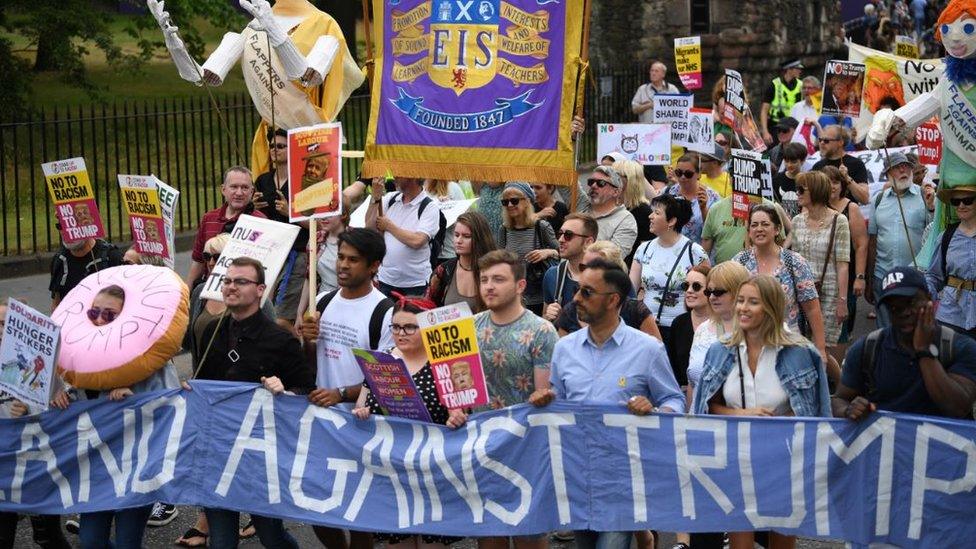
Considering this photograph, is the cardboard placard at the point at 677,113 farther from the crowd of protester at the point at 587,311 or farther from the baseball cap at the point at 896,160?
the crowd of protester at the point at 587,311

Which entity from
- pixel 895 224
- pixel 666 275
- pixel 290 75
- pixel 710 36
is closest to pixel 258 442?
pixel 666 275

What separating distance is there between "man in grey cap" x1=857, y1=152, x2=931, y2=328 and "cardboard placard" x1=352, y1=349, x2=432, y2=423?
215 inches

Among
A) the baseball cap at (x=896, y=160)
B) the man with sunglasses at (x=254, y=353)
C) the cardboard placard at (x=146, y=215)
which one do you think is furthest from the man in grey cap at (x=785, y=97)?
the man with sunglasses at (x=254, y=353)

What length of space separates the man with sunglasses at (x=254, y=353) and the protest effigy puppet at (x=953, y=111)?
14.5ft

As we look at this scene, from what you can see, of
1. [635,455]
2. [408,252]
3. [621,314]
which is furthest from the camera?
[408,252]

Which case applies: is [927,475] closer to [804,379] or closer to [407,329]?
[804,379]

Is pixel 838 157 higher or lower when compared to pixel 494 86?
lower

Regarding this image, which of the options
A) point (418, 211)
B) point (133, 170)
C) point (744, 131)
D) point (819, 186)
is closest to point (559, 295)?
point (418, 211)

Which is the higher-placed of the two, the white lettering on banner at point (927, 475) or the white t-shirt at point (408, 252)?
the white t-shirt at point (408, 252)

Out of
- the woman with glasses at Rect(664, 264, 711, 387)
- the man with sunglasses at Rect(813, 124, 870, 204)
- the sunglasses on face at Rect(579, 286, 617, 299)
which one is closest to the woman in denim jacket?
the sunglasses on face at Rect(579, 286, 617, 299)

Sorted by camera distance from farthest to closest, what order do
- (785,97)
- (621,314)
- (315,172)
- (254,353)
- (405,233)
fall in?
(785,97), (405,233), (315,172), (621,314), (254,353)

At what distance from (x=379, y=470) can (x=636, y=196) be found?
172 inches

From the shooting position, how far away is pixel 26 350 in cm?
746

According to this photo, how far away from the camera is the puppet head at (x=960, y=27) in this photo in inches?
378
